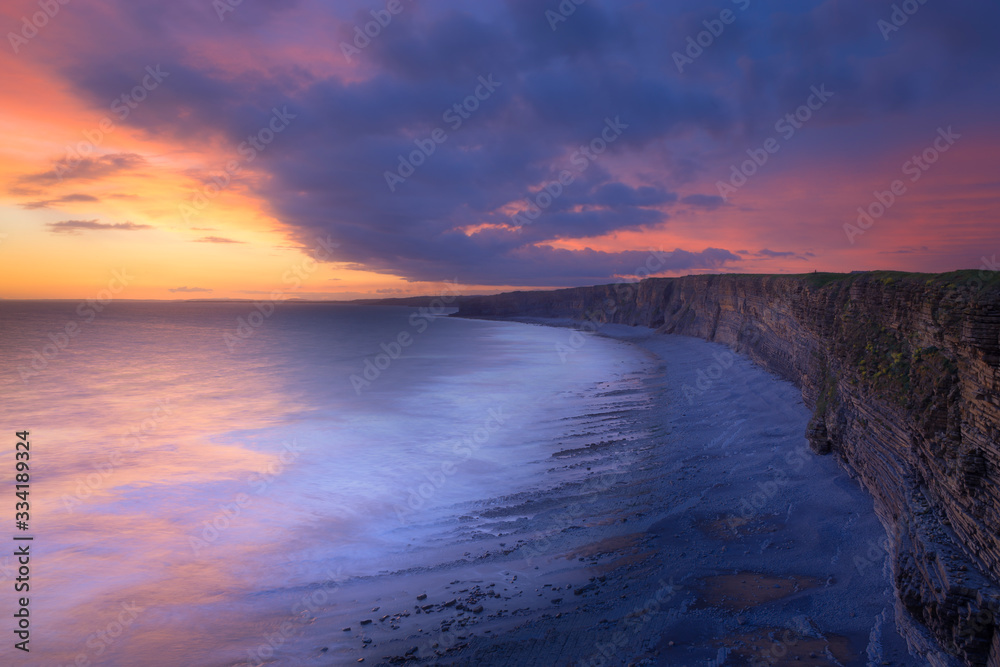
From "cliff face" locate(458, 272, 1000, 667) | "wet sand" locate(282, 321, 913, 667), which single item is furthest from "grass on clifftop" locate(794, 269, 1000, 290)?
"wet sand" locate(282, 321, 913, 667)

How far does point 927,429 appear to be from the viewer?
639cm

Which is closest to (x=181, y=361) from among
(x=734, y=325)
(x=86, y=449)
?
(x=86, y=449)

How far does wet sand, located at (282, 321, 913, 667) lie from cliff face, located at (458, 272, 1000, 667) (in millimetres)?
552

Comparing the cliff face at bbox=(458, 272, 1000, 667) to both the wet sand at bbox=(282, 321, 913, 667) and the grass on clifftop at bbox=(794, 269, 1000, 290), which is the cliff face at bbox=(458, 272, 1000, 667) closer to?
the grass on clifftop at bbox=(794, 269, 1000, 290)

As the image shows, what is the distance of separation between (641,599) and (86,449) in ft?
65.3

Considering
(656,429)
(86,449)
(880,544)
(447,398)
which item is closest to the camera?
(880,544)

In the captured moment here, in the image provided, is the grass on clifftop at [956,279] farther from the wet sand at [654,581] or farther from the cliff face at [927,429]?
the wet sand at [654,581]

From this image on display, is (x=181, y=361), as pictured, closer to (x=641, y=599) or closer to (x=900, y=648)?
(x=641, y=599)

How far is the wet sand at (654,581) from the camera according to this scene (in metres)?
5.62

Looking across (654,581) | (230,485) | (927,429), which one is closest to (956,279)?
(927,429)

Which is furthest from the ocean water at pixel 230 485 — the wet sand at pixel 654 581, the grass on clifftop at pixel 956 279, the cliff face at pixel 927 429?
the grass on clifftop at pixel 956 279

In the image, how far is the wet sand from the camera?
562 cm

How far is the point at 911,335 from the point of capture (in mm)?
7480

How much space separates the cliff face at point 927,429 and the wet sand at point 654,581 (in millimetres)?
552
